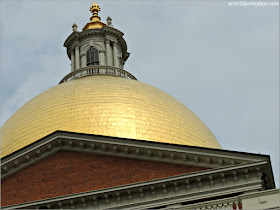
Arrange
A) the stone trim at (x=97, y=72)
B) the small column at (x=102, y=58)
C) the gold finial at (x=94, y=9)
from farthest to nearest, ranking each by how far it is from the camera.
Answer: the gold finial at (x=94, y=9) → the small column at (x=102, y=58) → the stone trim at (x=97, y=72)

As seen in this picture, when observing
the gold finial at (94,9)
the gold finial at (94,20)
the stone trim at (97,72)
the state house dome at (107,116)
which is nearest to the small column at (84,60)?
the gold finial at (94,20)

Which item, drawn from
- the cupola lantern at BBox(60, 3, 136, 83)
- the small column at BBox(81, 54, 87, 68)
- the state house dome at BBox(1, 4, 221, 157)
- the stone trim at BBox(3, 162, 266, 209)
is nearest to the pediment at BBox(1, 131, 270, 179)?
the stone trim at BBox(3, 162, 266, 209)

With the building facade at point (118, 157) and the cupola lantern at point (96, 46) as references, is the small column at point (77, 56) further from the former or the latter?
the building facade at point (118, 157)

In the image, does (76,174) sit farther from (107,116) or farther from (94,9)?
(94,9)

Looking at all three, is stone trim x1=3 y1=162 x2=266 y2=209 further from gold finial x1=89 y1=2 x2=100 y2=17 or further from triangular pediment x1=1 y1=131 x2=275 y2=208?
gold finial x1=89 y1=2 x2=100 y2=17

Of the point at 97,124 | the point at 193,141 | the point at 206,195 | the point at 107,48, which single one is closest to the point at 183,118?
the point at 193,141

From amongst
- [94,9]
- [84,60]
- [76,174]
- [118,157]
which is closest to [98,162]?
[118,157]

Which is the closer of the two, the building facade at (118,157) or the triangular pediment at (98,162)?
the building facade at (118,157)

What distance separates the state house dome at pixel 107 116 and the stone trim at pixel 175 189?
4.28 meters

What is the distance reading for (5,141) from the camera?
33219 millimetres

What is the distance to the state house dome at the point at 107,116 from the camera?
3145 cm

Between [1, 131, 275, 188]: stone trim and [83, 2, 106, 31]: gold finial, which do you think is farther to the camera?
[83, 2, 106, 31]: gold finial

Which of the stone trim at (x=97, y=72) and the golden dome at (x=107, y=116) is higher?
the stone trim at (x=97, y=72)

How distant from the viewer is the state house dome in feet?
103
